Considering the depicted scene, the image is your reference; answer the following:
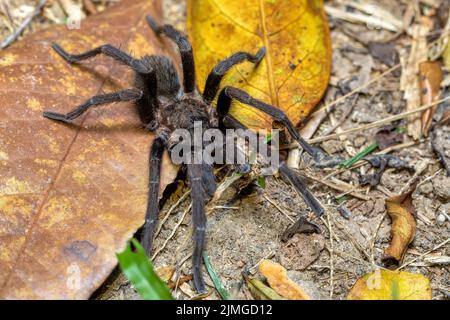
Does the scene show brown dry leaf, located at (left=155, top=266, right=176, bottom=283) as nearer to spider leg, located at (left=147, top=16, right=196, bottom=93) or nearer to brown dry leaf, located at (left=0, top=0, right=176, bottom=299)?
brown dry leaf, located at (left=0, top=0, right=176, bottom=299)

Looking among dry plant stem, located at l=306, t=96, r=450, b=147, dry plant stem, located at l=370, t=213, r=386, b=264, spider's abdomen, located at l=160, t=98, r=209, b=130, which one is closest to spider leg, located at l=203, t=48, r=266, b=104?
spider's abdomen, located at l=160, t=98, r=209, b=130

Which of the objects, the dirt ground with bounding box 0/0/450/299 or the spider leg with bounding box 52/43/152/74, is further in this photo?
the spider leg with bounding box 52/43/152/74

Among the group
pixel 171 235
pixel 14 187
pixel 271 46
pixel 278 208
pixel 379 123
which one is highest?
pixel 271 46

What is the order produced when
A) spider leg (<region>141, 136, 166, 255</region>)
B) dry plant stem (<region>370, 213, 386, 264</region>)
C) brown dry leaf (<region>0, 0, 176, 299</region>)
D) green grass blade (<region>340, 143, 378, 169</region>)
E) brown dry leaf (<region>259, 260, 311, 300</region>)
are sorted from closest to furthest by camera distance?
brown dry leaf (<region>0, 0, 176, 299</region>) < brown dry leaf (<region>259, 260, 311, 300</region>) < spider leg (<region>141, 136, 166, 255</region>) < dry plant stem (<region>370, 213, 386, 264</region>) < green grass blade (<region>340, 143, 378, 169</region>)

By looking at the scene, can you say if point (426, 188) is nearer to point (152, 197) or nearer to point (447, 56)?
point (447, 56)

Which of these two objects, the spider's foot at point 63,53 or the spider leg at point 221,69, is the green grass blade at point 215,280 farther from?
the spider's foot at point 63,53

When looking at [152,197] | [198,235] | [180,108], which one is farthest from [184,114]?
[198,235]
